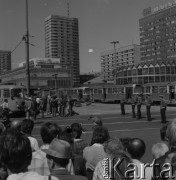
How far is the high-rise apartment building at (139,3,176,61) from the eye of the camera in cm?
15188

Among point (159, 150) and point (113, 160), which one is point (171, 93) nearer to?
point (159, 150)

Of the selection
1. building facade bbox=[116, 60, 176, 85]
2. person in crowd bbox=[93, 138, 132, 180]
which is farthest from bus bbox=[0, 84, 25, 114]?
building facade bbox=[116, 60, 176, 85]

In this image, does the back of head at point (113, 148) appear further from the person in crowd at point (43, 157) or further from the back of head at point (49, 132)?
the back of head at point (49, 132)

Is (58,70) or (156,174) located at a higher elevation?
(58,70)

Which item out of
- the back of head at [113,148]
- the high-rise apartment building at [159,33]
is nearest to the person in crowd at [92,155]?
the back of head at [113,148]

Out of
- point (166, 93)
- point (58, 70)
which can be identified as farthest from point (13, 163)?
point (58, 70)

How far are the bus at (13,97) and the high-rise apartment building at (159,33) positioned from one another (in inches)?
5006

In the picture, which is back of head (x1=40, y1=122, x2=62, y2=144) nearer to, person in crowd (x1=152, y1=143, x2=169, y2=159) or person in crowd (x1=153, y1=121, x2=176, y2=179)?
person in crowd (x1=152, y1=143, x2=169, y2=159)

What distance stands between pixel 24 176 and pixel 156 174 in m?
1.86

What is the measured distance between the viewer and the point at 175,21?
148m

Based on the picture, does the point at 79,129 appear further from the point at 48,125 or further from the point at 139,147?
the point at 139,147

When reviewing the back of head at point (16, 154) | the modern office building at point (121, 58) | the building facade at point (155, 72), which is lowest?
the back of head at point (16, 154)

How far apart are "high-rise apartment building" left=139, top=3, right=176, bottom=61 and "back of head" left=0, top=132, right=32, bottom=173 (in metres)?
152

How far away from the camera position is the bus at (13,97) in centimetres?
2748
